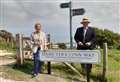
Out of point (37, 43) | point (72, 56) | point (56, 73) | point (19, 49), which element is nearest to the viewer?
point (72, 56)

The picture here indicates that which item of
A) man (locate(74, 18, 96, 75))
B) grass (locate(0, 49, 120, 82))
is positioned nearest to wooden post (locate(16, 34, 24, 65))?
grass (locate(0, 49, 120, 82))

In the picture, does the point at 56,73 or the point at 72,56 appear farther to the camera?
the point at 56,73

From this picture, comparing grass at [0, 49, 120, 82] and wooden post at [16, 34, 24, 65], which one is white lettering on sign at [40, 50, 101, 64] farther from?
wooden post at [16, 34, 24, 65]

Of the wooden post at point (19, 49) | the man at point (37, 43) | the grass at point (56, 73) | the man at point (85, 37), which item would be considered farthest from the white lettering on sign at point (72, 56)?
the wooden post at point (19, 49)

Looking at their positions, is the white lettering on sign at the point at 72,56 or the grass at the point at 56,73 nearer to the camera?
the white lettering on sign at the point at 72,56

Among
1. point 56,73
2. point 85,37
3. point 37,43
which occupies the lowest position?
point 56,73

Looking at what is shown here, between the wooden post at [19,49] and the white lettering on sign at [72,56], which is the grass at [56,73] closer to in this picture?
the wooden post at [19,49]

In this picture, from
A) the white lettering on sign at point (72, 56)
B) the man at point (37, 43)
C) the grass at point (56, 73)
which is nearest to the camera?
the white lettering on sign at point (72, 56)

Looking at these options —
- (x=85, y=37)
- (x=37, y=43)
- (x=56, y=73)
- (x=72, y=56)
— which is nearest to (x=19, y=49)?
(x=37, y=43)

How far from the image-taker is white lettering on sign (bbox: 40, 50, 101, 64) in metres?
10.1

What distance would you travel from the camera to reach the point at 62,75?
11.5 metres

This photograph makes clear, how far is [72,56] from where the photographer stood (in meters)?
10.4

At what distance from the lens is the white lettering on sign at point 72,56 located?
10141mm

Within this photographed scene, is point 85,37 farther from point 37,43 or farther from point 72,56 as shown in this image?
point 37,43
